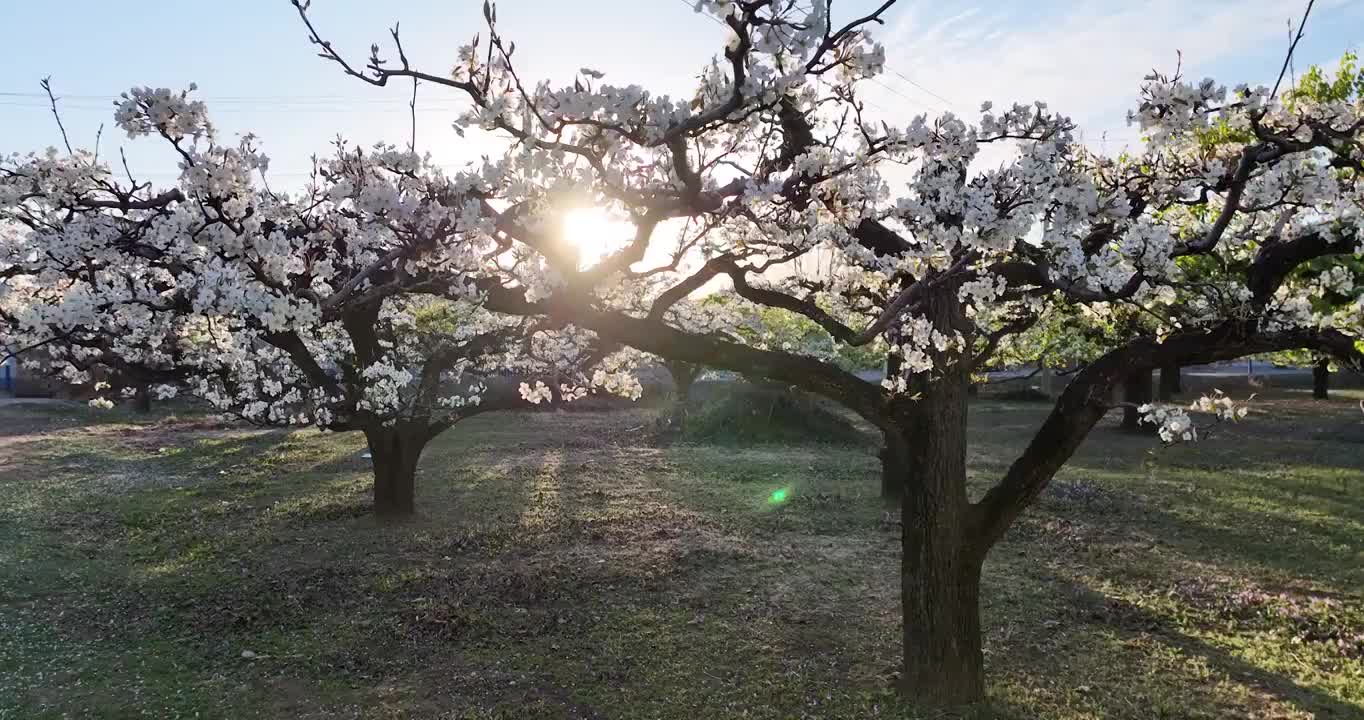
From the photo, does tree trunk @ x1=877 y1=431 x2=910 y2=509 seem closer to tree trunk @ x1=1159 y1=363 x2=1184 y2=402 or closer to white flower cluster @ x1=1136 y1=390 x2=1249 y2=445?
white flower cluster @ x1=1136 y1=390 x2=1249 y2=445

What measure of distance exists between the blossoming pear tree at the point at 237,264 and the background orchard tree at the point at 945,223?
0.86 m

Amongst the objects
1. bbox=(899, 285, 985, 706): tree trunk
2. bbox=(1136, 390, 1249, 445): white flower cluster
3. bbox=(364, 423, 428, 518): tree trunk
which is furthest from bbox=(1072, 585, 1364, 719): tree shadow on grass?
bbox=(364, 423, 428, 518): tree trunk

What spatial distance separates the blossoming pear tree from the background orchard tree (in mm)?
864

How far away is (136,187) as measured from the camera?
27.0ft

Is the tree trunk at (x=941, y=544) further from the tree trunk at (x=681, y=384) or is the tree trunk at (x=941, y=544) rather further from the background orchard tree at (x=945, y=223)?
the tree trunk at (x=681, y=384)

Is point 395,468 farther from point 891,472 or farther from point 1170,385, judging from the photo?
point 1170,385

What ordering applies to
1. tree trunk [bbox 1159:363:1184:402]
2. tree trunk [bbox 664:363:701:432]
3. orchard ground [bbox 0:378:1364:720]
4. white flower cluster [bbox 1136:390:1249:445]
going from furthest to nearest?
tree trunk [bbox 1159:363:1184:402]
tree trunk [bbox 664:363:701:432]
orchard ground [bbox 0:378:1364:720]
white flower cluster [bbox 1136:390:1249:445]

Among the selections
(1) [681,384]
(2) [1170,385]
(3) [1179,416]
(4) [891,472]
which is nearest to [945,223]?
(3) [1179,416]

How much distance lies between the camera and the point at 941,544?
23.7 feet

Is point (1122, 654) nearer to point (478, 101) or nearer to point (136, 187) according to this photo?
point (478, 101)

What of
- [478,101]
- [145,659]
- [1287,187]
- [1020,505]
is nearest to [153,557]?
[145,659]

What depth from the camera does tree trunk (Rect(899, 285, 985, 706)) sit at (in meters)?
7.15

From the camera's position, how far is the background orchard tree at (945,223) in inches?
232

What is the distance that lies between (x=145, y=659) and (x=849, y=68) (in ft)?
29.6
